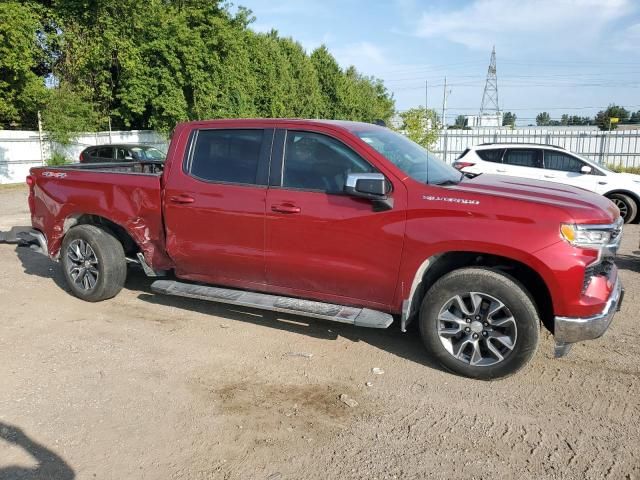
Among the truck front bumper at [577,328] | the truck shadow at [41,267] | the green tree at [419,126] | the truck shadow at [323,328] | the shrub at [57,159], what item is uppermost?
the green tree at [419,126]

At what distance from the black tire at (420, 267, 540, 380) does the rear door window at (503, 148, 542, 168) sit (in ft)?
26.8

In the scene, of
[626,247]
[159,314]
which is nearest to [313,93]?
[626,247]

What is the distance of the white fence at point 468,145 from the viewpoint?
2181cm

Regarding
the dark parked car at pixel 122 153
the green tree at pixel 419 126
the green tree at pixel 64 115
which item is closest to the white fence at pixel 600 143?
the green tree at pixel 419 126

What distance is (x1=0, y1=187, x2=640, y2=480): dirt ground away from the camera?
308 centimetres

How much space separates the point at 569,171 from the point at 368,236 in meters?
8.46

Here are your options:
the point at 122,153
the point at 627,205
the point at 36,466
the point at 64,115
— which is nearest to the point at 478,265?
the point at 36,466

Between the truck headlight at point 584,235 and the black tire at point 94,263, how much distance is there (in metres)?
4.38

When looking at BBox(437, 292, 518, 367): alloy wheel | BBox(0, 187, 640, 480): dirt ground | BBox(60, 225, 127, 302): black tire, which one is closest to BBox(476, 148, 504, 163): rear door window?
BBox(0, 187, 640, 480): dirt ground

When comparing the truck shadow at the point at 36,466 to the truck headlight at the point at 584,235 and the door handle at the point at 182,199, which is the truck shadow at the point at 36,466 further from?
the truck headlight at the point at 584,235

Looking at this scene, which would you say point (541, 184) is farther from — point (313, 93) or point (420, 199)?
point (313, 93)

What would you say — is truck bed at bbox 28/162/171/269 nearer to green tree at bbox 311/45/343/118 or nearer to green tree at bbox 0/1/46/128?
green tree at bbox 0/1/46/128

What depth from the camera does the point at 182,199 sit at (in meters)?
5.07

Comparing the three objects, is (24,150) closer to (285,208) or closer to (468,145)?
(468,145)
